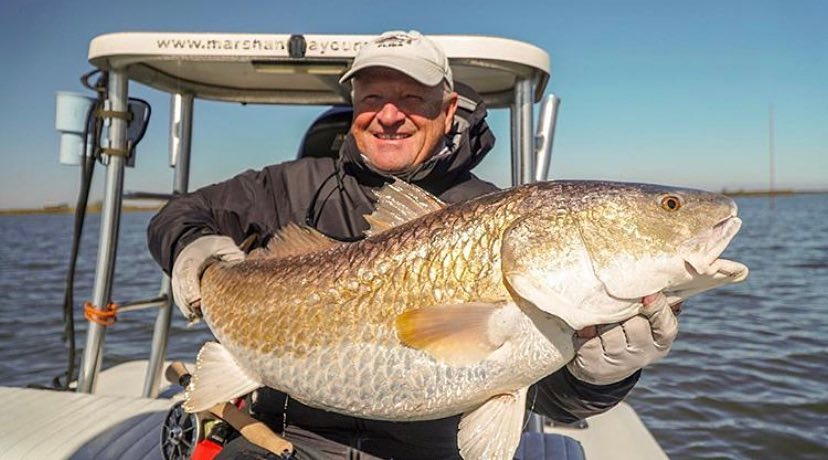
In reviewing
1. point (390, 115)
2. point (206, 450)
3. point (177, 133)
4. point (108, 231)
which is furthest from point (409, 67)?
point (177, 133)

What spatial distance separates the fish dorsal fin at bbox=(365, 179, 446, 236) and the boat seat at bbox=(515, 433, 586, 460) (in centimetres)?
177

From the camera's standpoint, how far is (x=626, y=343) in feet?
7.19

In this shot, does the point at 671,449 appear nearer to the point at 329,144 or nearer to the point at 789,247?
the point at 329,144

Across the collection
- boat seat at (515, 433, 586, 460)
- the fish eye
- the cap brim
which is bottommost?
boat seat at (515, 433, 586, 460)

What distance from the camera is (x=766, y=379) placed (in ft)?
26.9

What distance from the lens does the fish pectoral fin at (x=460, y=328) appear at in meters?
1.98

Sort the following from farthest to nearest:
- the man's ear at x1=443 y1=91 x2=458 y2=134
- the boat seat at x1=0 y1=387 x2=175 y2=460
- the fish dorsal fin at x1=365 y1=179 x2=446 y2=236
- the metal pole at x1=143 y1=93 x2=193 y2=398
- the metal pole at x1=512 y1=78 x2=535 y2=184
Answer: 1. the metal pole at x1=143 y1=93 x2=193 y2=398
2. the metal pole at x1=512 y1=78 x2=535 y2=184
3. the boat seat at x1=0 y1=387 x2=175 y2=460
4. the man's ear at x1=443 y1=91 x2=458 y2=134
5. the fish dorsal fin at x1=365 y1=179 x2=446 y2=236

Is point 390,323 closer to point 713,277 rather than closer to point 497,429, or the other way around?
point 497,429

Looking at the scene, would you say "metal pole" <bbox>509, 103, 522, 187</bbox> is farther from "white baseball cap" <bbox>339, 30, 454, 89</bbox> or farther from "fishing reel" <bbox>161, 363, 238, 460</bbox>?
"fishing reel" <bbox>161, 363, 238, 460</bbox>

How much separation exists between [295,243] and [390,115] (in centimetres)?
90

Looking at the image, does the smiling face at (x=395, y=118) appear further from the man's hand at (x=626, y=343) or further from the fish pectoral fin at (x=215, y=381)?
the man's hand at (x=626, y=343)

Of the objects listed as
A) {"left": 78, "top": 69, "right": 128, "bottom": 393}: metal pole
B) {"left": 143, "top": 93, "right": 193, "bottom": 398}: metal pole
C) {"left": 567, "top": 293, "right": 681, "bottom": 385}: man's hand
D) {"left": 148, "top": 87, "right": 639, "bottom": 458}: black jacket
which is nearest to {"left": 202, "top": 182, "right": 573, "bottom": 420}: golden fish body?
{"left": 567, "top": 293, "right": 681, "bottom": 385}: man's hand

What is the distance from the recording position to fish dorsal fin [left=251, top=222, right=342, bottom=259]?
239cm

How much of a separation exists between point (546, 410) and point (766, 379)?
6.73 metres
